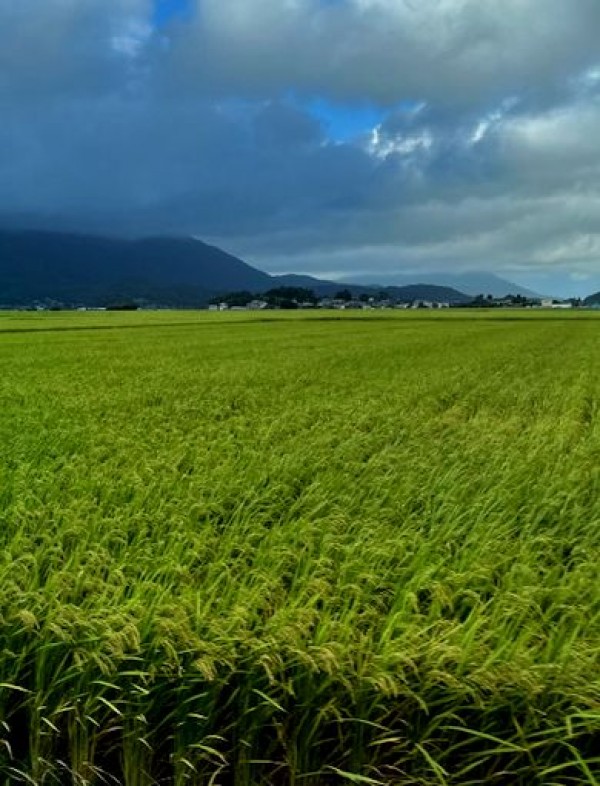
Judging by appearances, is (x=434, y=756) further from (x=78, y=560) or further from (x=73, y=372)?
(x=73, y=372)

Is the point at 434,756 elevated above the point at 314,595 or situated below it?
below

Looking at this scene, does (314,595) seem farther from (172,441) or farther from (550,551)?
(172,441)

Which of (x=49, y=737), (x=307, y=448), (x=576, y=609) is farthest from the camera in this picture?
(x=307, y=448)

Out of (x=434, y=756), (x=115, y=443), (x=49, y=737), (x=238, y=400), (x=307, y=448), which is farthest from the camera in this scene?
(x=238, y=400)

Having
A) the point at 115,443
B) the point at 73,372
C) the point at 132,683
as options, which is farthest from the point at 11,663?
the point at 73,372

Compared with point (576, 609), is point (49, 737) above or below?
A: below

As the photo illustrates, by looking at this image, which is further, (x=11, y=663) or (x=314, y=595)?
(x=314, y=595)

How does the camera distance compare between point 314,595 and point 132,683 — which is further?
point 314,595

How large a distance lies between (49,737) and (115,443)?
21.5ft

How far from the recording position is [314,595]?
4.26 m

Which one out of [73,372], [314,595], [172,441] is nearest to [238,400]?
[172,441]

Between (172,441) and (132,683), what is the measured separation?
266 inches

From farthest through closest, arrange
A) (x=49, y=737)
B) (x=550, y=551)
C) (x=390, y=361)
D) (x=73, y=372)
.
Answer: (x=390, y=361) < (x=73, y=372) < (x=550, y=551) < (x=49, y=737)

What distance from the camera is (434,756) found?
3.35m
